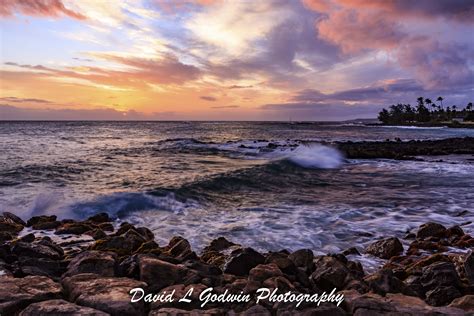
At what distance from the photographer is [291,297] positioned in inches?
159

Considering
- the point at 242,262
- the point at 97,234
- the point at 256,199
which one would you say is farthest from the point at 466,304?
the point at 256,199

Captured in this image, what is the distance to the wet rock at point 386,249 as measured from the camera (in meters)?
7.05

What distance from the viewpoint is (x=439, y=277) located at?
4938 millimetres

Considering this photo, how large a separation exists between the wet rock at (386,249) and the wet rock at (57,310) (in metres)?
5.61

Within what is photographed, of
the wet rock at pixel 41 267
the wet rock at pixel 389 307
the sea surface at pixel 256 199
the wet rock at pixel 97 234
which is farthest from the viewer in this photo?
the sea surface at pixel 256 199

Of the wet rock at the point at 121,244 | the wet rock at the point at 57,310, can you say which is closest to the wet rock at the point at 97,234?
the wet rock at the point at 121,244

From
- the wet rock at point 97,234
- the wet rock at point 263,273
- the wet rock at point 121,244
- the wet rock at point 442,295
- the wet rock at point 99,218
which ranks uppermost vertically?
the wet rock at point 263,273

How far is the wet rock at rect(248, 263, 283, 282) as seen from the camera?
4742 millimetres

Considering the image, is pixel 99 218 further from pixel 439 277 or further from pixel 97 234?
pixel 439 277

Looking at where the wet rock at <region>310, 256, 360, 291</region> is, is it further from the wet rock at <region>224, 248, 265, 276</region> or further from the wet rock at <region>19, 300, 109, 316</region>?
the wet rock at <region>19, 300, 109, 316</region>

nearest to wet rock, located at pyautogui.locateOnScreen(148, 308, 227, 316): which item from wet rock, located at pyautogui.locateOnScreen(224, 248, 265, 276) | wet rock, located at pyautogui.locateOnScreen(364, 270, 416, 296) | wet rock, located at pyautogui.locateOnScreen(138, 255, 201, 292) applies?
wet rock, located at pyautogui.locateOnScreen(138, 255, 201, 292)

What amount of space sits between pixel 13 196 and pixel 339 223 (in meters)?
11.2

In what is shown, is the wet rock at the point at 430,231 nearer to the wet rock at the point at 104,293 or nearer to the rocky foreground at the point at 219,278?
the rocky foreground at the point at 219,278

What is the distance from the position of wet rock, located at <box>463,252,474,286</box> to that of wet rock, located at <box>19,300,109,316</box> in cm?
513
